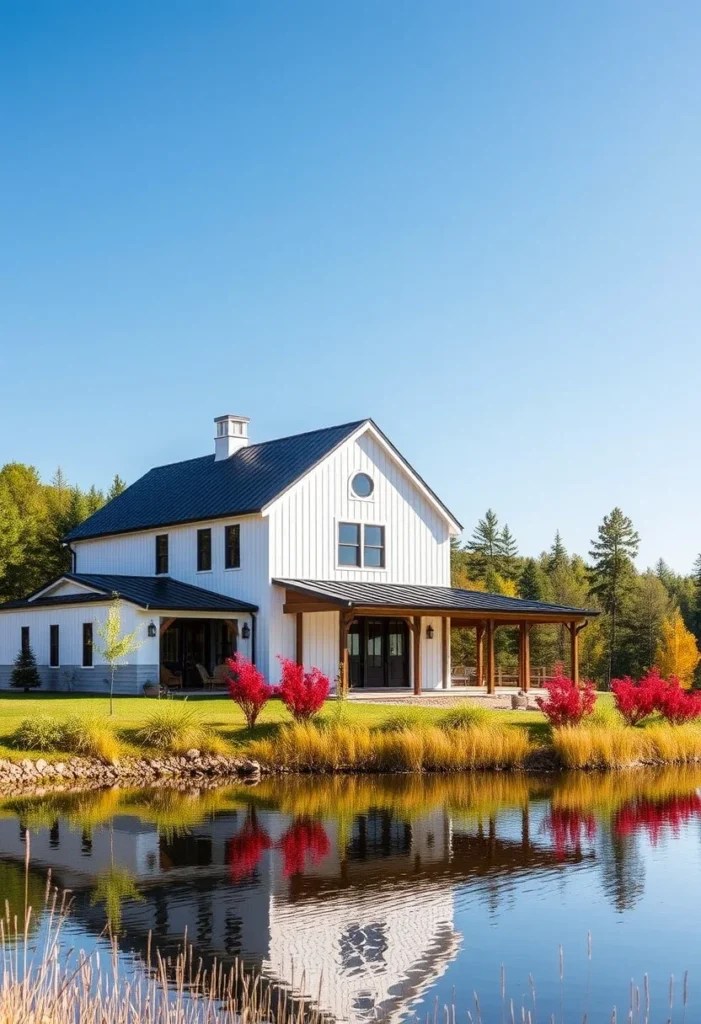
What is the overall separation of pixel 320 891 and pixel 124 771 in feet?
38.0

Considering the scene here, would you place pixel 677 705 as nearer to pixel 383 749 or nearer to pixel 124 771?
pixel 383 749

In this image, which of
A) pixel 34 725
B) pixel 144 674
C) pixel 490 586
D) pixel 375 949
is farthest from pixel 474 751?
pixel 490 586

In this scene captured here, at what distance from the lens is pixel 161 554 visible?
45.0 m

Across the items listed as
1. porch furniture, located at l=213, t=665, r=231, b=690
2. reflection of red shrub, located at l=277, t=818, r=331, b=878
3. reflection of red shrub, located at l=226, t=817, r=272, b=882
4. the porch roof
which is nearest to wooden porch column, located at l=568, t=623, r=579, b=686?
the porch roof

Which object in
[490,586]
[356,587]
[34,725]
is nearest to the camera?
[34,725]

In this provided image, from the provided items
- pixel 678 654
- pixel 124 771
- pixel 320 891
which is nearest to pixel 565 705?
pixel 124 771

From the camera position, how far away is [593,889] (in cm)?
1599

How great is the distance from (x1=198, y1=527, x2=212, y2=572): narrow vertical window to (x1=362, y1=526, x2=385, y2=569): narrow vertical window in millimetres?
5226

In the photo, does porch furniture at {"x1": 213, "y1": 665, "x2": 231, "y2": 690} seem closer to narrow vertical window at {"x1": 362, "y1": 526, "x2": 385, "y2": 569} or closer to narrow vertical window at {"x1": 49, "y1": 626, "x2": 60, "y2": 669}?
narrow vertical window at {"x1": 49, "y1": 626, "x2": 60, "y2": 669}

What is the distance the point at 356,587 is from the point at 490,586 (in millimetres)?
48290

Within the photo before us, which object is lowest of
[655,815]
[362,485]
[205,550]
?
[655,815]

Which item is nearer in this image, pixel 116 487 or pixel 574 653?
pixel 574 653

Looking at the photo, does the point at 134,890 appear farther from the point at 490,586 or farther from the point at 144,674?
the point at 490,586

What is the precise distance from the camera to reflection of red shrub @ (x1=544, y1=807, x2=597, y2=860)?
19.0m
